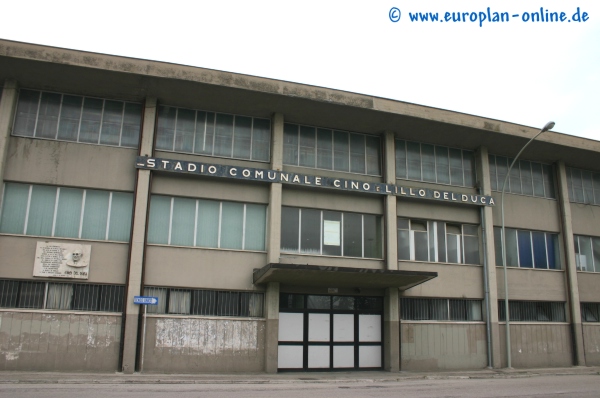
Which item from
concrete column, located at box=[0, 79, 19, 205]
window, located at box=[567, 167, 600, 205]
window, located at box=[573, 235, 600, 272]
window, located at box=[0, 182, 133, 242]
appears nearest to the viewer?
concrete column, located at box=[0, 79, 19, 205]

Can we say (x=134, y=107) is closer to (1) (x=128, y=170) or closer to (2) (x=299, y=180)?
(1) (x=128, y=170)

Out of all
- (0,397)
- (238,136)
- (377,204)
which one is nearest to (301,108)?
(238,136)

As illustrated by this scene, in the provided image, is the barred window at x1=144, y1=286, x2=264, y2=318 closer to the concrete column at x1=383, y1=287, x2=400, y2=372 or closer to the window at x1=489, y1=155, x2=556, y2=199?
the concrete column at x1=383, y1=287, x2=400, y2=372

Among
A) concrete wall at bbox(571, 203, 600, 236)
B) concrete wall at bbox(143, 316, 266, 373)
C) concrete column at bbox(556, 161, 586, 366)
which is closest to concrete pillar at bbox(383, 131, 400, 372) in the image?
concrete wall at bbox(143, 316, 266, 373)

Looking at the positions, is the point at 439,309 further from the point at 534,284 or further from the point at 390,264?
the point at 534,284

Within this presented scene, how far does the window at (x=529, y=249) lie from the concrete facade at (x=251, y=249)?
1.07 feet

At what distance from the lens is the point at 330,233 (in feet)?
68.3

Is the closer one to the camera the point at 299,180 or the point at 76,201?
the point at 76,201

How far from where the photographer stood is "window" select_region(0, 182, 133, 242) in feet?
58.7

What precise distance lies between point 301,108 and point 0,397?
44.1ft

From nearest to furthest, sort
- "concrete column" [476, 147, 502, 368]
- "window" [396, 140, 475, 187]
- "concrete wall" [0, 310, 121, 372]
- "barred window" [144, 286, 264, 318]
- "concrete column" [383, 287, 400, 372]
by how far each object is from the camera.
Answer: "concrete wall" [0, 310, 121, 372], "barred window" [144, 286, 264, 318], "concrete column" [383, 287, 400, 372], "concrete column" [476, 147, 502, 368], "window" [396, 140, 475, 187]

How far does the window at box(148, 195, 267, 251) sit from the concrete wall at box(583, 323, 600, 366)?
50.9 ft

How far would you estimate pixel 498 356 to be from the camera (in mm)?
21656

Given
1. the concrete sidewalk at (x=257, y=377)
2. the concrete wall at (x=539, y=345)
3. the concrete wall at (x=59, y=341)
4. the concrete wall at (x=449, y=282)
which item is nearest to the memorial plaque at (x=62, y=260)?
the concrete wall at (x=59, y=341)
